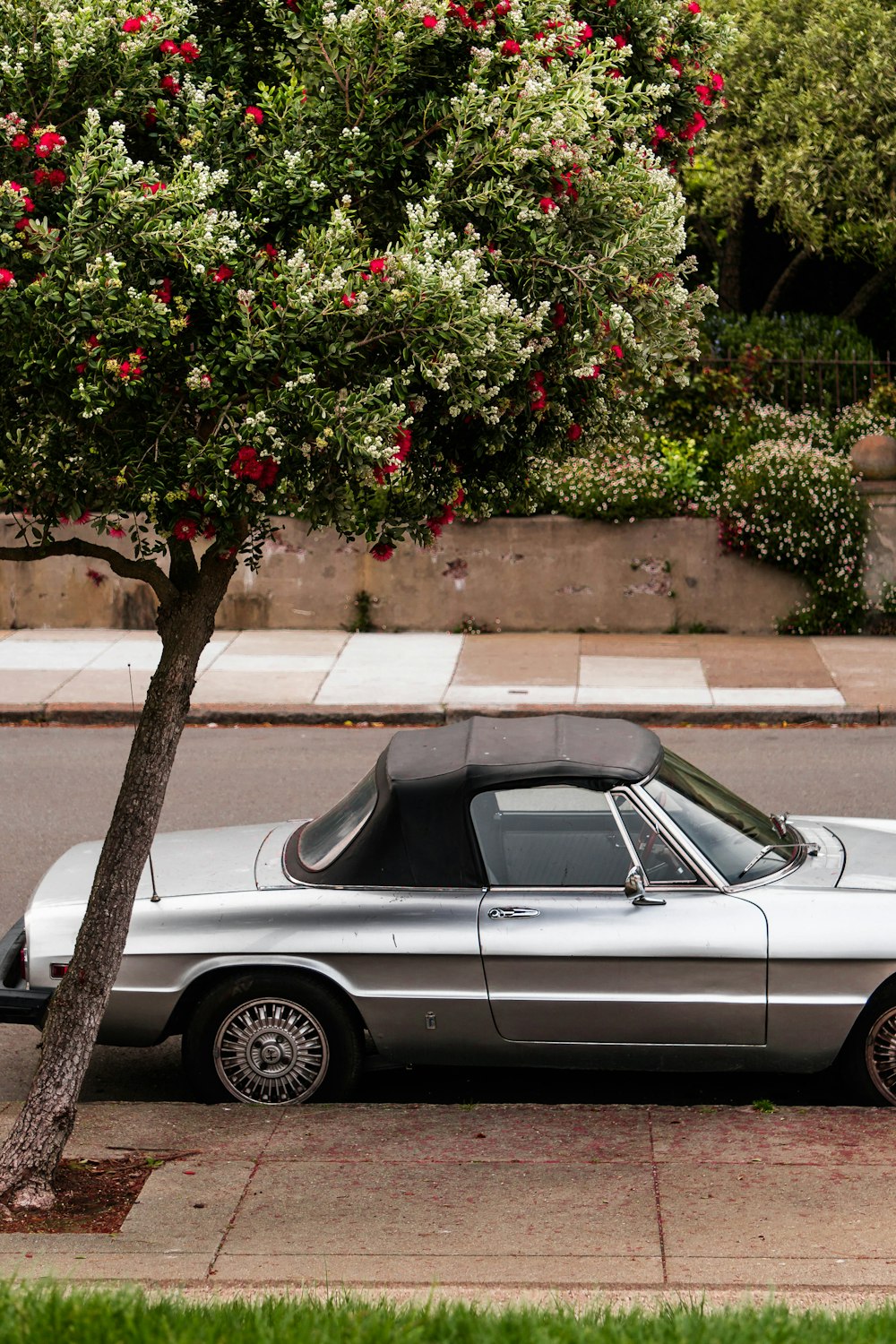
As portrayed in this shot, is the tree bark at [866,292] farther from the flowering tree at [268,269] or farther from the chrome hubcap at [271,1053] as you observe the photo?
the chrome hubcap at [271,1053]

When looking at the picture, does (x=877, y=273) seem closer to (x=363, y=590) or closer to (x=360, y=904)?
(x=363, y=590)

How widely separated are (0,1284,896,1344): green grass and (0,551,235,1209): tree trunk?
1.33m

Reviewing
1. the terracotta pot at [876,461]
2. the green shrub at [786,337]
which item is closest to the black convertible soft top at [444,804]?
the terracotta pot at [876,461]

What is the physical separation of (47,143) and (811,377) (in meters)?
14.4

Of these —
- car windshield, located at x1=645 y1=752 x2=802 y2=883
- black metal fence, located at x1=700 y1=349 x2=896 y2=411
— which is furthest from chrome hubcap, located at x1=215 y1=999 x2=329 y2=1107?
black metal fence, located at x1=700 y1=349 x2=896 y2=411

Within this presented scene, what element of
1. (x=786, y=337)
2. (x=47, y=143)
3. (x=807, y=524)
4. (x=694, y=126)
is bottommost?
(x=807, y=524)

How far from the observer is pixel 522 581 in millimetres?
17172

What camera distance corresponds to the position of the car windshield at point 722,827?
22.3 feet

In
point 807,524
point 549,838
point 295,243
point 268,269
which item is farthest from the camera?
point 807,524

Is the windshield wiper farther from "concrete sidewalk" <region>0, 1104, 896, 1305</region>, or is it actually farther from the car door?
"concrete sidewalk" <region>0, 1104, 896, 1305</region>

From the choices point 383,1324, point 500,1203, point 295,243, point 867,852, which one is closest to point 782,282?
point 867,852

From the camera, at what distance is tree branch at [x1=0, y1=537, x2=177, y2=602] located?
6.12 m

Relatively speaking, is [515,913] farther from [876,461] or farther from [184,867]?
[876,461]

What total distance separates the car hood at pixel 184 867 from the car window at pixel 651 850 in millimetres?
1551
